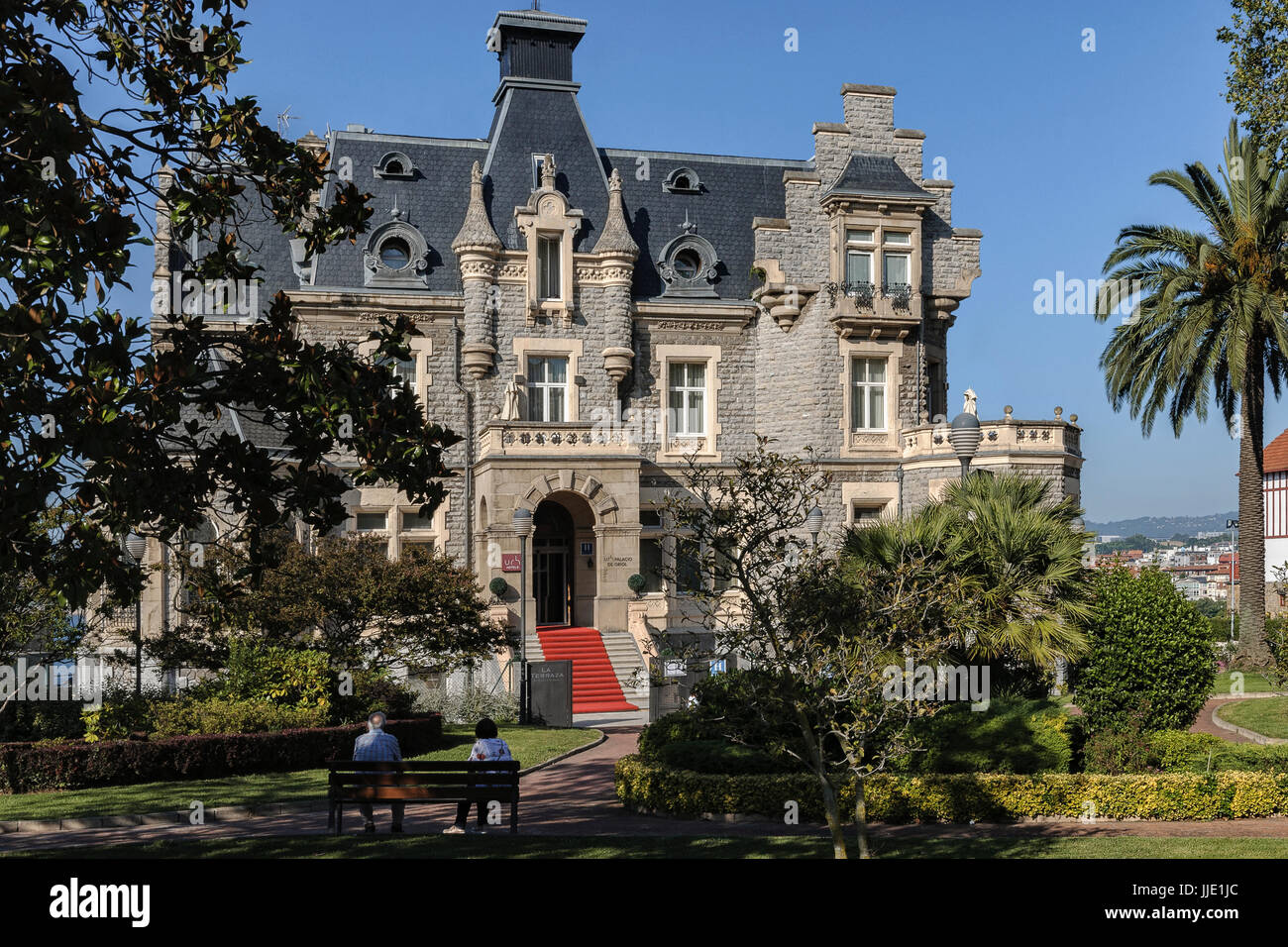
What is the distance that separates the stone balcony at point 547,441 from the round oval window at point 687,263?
258 inches

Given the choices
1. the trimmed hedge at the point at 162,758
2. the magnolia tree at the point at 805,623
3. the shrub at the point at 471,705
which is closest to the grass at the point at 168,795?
the trimmed hedge at the point at 162,758

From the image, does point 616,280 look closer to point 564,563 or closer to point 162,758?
point 564,563

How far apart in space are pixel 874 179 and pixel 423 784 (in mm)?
27921

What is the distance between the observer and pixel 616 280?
121 feet

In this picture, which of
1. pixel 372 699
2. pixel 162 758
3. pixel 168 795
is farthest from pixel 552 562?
pixel 168 795

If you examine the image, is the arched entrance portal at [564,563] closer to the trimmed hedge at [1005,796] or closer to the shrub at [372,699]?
the shrub at [372,699]

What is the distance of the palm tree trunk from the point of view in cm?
3272

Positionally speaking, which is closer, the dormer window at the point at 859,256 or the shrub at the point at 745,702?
the shrub at the point at 745,702

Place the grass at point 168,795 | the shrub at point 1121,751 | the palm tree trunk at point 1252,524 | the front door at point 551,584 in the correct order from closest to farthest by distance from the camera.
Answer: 1. the grass at point 168,795
2. the shrub at point 1121,751
3. the palm tree trunk at point 1252,524
4. the front door at point 551,584

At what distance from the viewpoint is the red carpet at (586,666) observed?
30.6 metres

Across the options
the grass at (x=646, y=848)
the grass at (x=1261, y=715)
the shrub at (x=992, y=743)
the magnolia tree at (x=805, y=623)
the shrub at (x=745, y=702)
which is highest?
the magnolia tree at (x=805, y=623)

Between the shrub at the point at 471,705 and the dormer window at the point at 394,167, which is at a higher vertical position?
the dormer window at the point at 394,167

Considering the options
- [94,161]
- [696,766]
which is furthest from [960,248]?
[94,161]

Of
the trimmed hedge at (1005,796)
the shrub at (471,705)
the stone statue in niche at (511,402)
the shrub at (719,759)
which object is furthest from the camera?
the stone statue in niche at (511,402)
